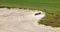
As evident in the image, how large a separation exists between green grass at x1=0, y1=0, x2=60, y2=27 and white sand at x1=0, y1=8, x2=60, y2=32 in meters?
0.10

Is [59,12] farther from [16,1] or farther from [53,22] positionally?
[16,1]

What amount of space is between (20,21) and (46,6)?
610 millimetres

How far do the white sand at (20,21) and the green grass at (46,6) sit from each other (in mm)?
96

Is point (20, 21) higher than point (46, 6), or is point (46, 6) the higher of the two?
point (46, 6)

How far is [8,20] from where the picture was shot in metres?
1.64

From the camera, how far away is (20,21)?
5.23 ft

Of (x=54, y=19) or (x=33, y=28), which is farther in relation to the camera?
(x=54, y=19)

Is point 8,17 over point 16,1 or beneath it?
beneath

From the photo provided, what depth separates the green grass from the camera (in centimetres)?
156

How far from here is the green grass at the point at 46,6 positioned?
156cm

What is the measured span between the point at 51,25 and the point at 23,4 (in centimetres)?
82

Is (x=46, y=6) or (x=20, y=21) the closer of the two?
(x=20, y=21)

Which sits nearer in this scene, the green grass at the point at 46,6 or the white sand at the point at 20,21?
the white sand at the point at 20,21

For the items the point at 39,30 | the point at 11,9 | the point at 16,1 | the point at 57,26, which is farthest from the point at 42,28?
the point at 16,1
